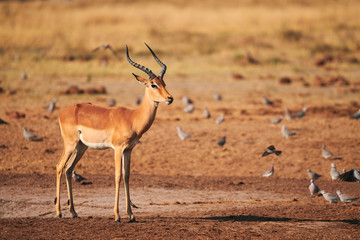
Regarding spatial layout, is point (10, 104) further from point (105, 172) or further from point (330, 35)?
point (330, 35)

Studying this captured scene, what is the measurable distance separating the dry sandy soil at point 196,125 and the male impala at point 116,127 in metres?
0.85

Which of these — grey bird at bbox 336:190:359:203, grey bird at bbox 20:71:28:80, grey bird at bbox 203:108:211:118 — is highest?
grey bird at bbox 20:71:28:80

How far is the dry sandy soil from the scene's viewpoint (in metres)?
10.2

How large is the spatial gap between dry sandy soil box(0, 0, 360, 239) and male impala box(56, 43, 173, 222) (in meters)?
0.85

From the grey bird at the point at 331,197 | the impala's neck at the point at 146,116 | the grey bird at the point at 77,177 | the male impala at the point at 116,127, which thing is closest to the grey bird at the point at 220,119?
the grey bird at the point at 77,177

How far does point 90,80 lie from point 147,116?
16590 mm

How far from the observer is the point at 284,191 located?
42.0 feet

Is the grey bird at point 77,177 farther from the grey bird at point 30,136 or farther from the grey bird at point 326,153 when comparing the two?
the grey bird at point 326,153

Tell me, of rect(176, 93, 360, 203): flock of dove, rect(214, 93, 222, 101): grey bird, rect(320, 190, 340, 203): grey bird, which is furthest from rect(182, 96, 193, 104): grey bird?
rect(320, 190, 340, 203): grey bird

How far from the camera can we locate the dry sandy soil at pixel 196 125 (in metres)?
10.2

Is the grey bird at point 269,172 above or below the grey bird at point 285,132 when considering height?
below

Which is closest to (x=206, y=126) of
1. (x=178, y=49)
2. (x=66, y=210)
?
(x=66, y=210)

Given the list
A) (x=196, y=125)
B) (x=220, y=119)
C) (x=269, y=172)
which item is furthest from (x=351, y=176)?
(x=196, y=125)

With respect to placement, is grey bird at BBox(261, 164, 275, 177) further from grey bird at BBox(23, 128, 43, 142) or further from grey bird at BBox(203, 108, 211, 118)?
grey bird at BBox(23, 128, 43, 142)
